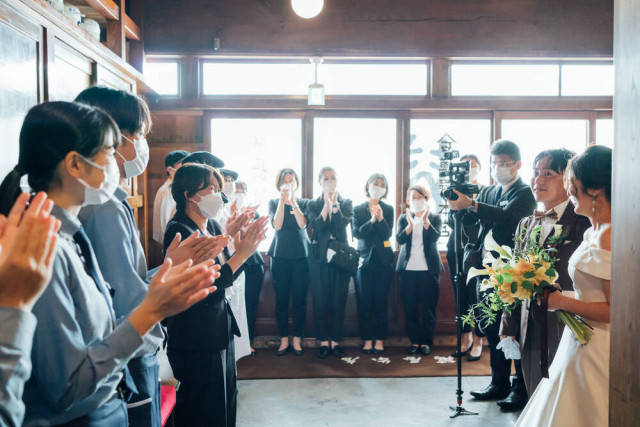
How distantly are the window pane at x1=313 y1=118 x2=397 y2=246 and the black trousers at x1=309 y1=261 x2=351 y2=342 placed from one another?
2.44ft

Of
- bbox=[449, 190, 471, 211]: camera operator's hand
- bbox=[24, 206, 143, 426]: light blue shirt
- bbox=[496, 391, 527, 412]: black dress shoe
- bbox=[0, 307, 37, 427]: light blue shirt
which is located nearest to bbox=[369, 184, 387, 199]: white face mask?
bbox=[449, 190, 471, 211]: camera operator's hand

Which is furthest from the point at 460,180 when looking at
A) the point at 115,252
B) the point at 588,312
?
the point at 115,252

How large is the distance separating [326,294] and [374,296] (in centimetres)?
43

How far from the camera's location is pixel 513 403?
2.92 metres

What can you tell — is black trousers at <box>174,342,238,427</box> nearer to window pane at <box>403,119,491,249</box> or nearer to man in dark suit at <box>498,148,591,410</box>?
man in dark suit at <box>498,148,591,410</box>

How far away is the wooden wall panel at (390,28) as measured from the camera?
427cm

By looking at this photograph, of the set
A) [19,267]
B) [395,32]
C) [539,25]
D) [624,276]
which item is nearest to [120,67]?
[395,32]

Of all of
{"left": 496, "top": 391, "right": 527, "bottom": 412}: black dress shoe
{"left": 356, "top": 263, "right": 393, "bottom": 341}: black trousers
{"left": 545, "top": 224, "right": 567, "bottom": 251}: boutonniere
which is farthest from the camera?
{"left": 356, "top": 263, "right": 393, "bottom": 341}: black trousers

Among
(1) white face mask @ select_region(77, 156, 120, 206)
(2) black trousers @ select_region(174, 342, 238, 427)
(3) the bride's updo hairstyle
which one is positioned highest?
(3) the bride's updo hairstyle

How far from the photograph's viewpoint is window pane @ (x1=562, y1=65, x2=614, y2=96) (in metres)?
4.52

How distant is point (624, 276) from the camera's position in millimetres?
922

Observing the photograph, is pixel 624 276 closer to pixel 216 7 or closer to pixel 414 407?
pixel 414 407

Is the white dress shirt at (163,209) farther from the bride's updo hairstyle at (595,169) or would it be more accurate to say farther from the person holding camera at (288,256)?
the bride's updo hairstyle at (595,169)

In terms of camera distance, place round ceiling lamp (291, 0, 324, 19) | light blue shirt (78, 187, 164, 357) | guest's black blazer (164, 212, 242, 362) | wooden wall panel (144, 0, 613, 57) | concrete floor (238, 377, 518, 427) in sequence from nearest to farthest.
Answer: light blue shirt (78, 187, 164, 357)
guest's black blazer (164, 212, 242, 362)
concrete floor (238, 377, 518, 427)
round ceiling lamp (291, 0, 324, 19)
wooden wall panel (144, 0, 613, 57)
